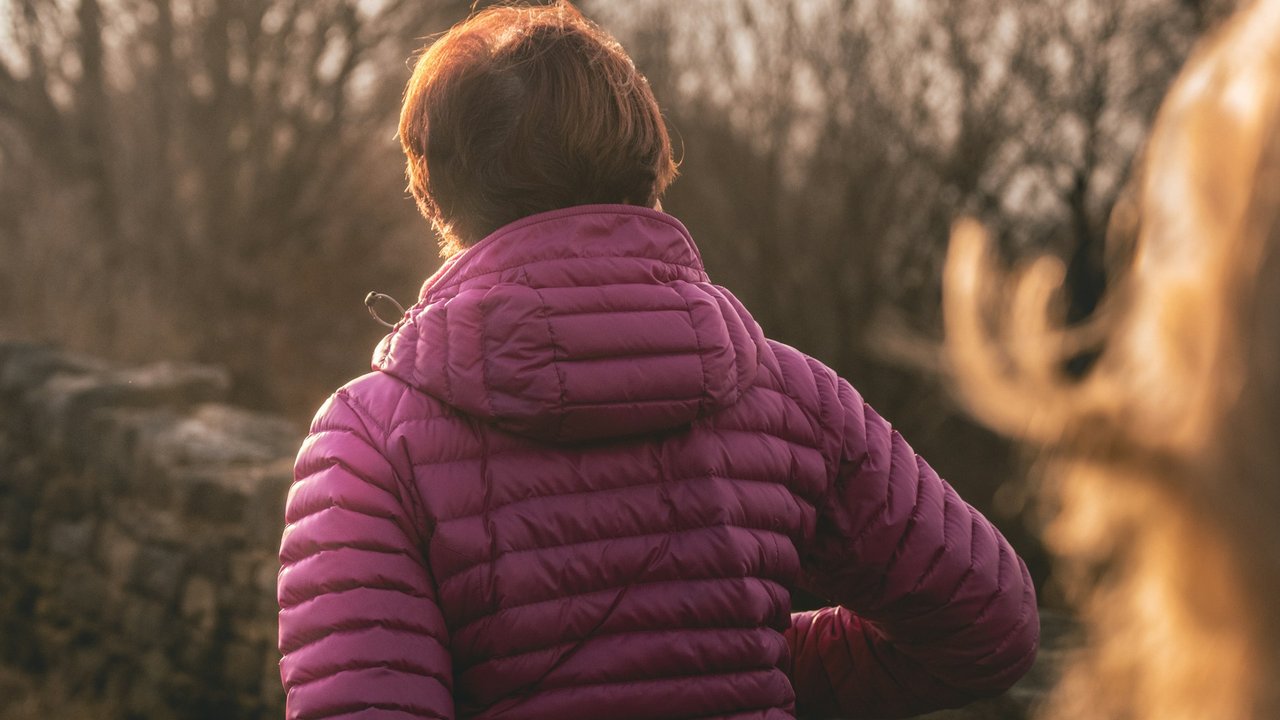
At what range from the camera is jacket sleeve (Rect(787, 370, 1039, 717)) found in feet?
5.36

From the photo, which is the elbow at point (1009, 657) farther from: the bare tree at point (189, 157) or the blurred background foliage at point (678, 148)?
the bare tree at point (189, 157)

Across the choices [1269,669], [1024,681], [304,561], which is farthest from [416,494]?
[1024,681]

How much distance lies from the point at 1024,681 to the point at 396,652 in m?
1.89

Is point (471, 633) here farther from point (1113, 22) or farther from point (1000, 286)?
point (1113, 22)

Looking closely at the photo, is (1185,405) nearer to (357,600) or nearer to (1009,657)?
(357,600)

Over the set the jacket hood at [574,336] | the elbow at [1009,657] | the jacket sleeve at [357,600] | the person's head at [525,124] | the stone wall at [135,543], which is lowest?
the stone wall at [135,543]

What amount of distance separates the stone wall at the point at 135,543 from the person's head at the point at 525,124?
9.79 ft

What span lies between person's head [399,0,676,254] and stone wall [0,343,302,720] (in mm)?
3064

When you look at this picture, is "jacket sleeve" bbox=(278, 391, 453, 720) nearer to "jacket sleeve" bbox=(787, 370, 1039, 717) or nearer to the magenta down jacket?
the magenta down jacket

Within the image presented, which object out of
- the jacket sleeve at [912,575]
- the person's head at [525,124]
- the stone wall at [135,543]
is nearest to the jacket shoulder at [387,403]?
the person's head at [525,124]

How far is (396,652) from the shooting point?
137 centimetres

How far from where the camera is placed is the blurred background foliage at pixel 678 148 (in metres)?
7.84

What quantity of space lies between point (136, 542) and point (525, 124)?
429cm

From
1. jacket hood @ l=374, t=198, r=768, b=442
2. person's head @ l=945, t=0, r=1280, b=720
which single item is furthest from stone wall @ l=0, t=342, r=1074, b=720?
person's head @ l=945, t=0, r=1280, b=720
